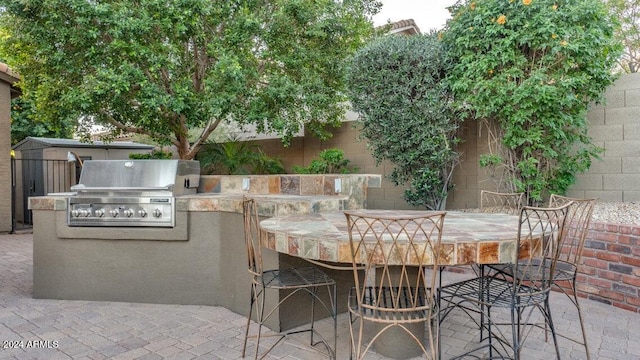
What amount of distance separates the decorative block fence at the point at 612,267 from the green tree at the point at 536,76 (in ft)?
3.53

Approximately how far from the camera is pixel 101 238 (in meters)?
3.57

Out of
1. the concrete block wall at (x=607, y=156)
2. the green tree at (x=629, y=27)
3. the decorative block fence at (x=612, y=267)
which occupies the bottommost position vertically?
the decorative block fence at (x=612, y=267)

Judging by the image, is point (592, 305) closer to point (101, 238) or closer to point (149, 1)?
point (101, 238)

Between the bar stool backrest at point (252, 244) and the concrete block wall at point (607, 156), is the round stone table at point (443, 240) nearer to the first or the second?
the bar stool backrest at point (252, 244)

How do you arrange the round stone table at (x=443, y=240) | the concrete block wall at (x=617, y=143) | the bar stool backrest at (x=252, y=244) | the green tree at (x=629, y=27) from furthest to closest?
the green tree at (x=629, y=27) → the concrete block wall at (x=617, y=143) → the bar stool backrest at (x=252, y=244) → the round stone table at (x=443, y=240)

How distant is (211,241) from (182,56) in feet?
13.0

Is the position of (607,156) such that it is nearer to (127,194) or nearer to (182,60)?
(127,194)

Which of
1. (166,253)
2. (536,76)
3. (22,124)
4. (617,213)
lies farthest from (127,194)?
(22,124)

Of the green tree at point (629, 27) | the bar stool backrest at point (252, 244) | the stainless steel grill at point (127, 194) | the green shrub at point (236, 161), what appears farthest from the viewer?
the green tree at point (629, 27)

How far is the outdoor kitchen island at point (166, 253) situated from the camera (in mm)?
3342

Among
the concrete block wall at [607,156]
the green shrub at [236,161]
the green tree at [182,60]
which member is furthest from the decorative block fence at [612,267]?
the green shrub at [236,161]

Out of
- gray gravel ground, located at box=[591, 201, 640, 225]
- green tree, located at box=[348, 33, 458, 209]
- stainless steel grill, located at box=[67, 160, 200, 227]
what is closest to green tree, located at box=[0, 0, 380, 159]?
green tree, located at box=[348, 33, 458, 209]

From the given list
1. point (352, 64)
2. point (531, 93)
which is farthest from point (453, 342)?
point (352, 64)

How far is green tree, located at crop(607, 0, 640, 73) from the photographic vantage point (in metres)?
9.25
